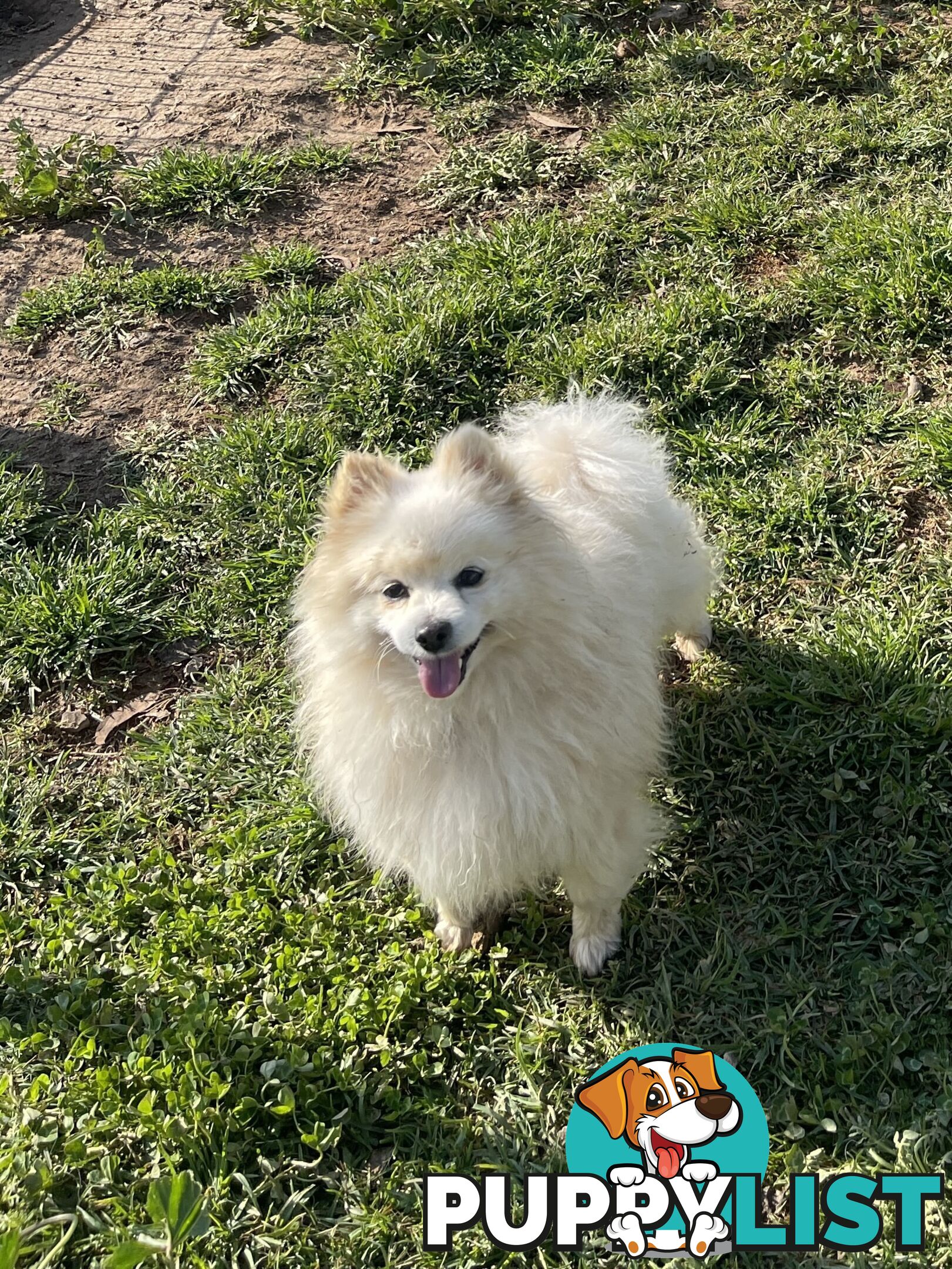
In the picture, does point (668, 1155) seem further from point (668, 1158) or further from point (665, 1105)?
point (665, 1105)

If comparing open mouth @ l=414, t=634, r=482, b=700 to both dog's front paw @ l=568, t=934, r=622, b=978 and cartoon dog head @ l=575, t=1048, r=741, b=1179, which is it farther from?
cartoon dog head @ l=575, t=1048, r=741, b=1179

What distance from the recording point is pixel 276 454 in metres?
4.13

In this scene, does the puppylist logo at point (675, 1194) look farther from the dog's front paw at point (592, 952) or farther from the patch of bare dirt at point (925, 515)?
the patch of bare dirt at point (925, 515)

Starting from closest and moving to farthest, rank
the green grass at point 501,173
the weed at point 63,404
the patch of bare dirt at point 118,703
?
the patch of bare dirt at point 118,703, the weed at point 63,404, the green grass at point 501,173

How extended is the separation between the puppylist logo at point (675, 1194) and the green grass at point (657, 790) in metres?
0.05

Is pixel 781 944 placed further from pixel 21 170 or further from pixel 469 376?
pixel 21 170

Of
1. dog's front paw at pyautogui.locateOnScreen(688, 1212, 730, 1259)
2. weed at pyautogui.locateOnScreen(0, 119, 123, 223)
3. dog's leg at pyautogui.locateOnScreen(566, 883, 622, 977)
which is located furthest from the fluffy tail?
weed at pyautogui.locateOnScreen(0, 119, 123, 223)

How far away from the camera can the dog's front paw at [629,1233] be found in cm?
226

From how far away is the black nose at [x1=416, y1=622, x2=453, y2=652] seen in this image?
201cm

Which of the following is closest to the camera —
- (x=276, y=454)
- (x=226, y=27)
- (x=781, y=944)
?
(x=781, y=944)

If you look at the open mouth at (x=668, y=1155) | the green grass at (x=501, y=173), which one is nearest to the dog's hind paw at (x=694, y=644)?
the open mouth at (x=668, y=1155)

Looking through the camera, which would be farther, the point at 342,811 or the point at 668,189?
the point at 668,189

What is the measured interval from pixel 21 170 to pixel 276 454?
2.59 metres

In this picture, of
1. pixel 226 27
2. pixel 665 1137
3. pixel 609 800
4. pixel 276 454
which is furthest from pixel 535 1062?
pixel 226 27
